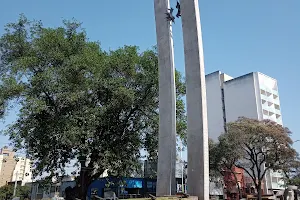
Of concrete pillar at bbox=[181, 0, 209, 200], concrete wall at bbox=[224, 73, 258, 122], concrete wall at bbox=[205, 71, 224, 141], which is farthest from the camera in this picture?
concrete wall at bbox=[205, 71, 224, 141]

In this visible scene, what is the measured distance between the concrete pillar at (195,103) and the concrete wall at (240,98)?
52.5 metres

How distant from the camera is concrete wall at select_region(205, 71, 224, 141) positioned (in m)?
67.8

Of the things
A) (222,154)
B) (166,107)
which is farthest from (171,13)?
(222,154)

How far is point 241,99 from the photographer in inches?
2574

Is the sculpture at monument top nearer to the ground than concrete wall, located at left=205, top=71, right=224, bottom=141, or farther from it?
nearer to the ground

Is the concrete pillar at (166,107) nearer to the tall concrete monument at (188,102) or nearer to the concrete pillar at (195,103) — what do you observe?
the tall concrete monument at (188,102)

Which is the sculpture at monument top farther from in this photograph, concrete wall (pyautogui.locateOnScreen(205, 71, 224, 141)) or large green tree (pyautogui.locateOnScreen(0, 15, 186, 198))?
concrete wall (pyautogui.locateOnScreen(205, 71, 224, 141))

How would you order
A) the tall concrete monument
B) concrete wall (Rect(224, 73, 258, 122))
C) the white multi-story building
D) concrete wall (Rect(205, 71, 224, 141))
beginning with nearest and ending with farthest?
the tall concrete monument < the white multi-story building < concrete wall (Rect(224, 73, 258, 122)) < concrete wall (Rect(205, 71, 224, 141))

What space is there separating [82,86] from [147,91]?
4.45 m

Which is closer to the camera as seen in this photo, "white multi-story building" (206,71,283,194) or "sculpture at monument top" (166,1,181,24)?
A: "sculpture at monument top" (166,1,181,24)

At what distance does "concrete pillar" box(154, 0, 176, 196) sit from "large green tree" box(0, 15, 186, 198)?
4074 mm

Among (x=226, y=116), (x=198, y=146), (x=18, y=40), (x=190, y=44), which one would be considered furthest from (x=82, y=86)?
(x=226, y=116)

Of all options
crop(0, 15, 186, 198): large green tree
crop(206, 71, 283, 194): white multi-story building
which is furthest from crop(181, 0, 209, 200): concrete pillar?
crop(206, 71, 283, 194): white multi-story building

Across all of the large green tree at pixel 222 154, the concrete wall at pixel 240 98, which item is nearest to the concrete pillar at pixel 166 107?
the large green tree at pixel 222 154
